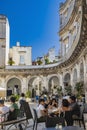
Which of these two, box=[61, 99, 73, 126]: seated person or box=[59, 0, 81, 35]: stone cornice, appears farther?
box=[59, 0, 81, 35]: stone cornice

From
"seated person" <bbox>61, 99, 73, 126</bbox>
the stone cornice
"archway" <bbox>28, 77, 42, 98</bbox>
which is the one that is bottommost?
"seated person" <bbox>61, 99, 73, 126</bbox>

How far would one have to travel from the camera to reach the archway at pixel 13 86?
51531 mm

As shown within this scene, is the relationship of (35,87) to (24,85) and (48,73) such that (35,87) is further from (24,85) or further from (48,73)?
(48,73)

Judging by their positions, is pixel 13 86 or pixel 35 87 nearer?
pixel 13 86

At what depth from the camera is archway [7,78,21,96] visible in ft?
169

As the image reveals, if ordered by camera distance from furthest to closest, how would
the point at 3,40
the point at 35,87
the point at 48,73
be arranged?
the point at 35,87 → the point at 3,40 → the point at 48,73

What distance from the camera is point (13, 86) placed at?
51906mm

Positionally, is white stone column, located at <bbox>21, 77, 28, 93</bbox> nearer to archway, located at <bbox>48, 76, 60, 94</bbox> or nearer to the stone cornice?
archway, located at <bbox>48, 76, 60, 94</bbox>

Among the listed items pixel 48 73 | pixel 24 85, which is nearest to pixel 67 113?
pixel 48 73

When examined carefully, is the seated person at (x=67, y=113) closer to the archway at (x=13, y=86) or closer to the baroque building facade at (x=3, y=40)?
the archway at (x=13, y=86)

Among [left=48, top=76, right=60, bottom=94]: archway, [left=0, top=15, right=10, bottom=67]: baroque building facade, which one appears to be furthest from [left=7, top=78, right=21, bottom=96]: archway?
[left=48, top=76, right=60, bottom=94]: archway

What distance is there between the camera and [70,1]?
44.5 m

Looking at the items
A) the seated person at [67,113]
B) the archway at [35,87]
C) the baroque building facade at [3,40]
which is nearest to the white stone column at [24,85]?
the archway at [35,87]

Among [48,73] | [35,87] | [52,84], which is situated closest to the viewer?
[48,73]
